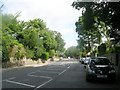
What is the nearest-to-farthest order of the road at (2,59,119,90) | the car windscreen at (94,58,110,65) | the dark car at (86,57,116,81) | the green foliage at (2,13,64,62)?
the road at (2,59,119,90)
the dark car at (86,57,116,81)
the car windscreen at (94,58,110,65)
the green foliage at (2,13,64,62)

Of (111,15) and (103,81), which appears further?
(111,15)

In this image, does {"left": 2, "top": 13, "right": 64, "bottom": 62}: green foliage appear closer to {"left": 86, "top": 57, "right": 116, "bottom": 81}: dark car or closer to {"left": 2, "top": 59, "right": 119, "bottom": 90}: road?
{"left": 2, "top": 59, "right": 119, "bottom": 90}: road

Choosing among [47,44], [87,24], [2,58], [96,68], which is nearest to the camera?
[96,68]

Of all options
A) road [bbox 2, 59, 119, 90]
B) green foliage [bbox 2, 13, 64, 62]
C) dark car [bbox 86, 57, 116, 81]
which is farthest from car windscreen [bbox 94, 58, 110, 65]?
green foliage [bbox 2, 13, 64, 62]

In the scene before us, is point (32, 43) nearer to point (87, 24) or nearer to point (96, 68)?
point (87, 24)

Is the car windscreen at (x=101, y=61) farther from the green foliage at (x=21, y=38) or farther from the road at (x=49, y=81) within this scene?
the green foliage at (x=21, y=38)

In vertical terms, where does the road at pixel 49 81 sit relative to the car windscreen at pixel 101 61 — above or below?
below

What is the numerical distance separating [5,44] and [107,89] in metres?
37.3

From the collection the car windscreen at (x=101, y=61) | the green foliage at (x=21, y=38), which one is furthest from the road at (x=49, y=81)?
the green foliage at (x=21, y=38)

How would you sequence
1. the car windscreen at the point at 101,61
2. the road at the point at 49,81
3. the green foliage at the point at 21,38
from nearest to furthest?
the road at the point at 49,81 < the car windscreen at the point at 101,61 < the green foliage at the point at 21,38

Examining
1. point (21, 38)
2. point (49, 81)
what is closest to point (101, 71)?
point (49, 81)

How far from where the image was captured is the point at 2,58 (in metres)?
51.9

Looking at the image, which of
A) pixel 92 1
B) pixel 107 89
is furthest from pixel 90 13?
pixel 107 89

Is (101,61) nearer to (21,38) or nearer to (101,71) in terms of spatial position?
(101,71)
